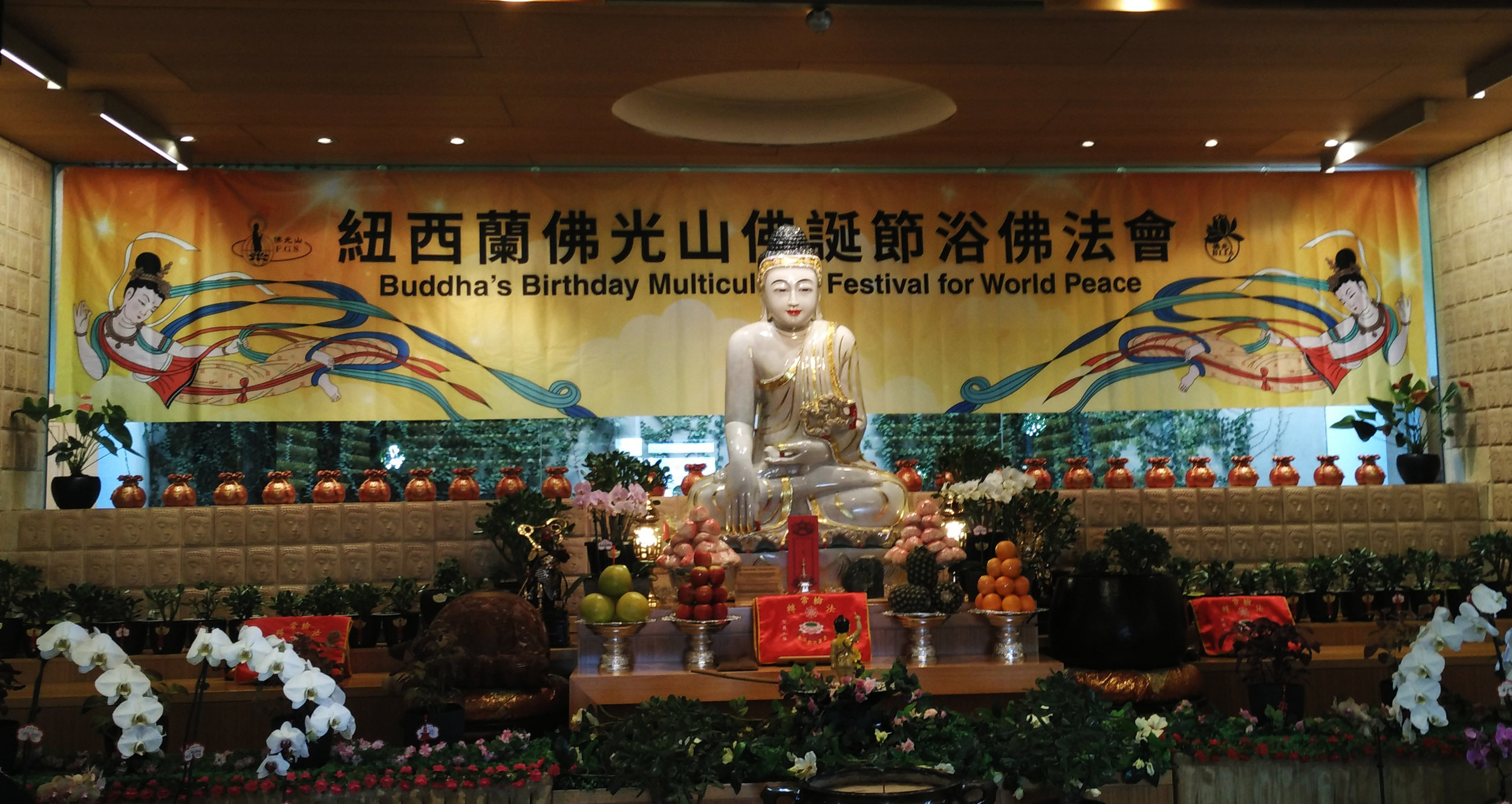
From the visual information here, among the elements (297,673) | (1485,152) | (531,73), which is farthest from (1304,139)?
(297,673)

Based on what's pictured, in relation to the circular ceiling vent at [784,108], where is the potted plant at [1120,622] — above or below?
below

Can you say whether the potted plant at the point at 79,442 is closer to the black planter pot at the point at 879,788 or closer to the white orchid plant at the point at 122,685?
the white orchid plant at the point at 122,685

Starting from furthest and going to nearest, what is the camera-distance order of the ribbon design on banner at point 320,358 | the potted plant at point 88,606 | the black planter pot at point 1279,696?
the ribbon design on banner at point 320,358, the potted plant at point 88,606, the black planter pot at point 1279,696

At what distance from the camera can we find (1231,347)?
743 cm

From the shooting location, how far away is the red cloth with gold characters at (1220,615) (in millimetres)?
5836

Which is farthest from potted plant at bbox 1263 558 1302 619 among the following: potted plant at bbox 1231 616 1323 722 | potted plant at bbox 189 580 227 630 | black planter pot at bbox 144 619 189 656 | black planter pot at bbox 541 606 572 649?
black planter pot at bbox 144 619 189 656

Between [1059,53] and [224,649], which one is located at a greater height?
[1059,53]

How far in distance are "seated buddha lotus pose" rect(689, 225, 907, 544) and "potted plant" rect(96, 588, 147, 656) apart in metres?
2.67

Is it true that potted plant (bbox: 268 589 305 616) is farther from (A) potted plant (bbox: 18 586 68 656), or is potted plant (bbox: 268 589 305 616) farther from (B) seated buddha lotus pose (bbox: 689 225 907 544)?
(B) seated buddha lotus pose (bbox: 689 225 907 544)

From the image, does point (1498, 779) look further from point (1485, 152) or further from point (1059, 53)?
point (1485, 152)

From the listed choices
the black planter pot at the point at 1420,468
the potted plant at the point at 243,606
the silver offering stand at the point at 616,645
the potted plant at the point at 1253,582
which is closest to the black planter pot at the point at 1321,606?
the potted plant at the point at 1253,582

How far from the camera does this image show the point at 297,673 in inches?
122

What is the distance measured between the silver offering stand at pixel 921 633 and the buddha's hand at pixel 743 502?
3.14 feet

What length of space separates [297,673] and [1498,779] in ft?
10.8
